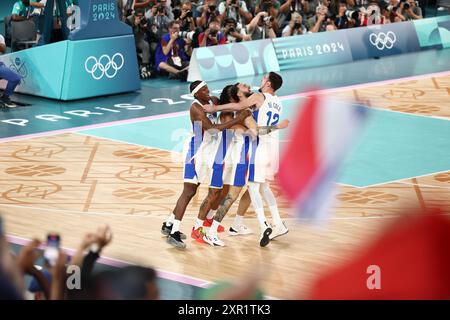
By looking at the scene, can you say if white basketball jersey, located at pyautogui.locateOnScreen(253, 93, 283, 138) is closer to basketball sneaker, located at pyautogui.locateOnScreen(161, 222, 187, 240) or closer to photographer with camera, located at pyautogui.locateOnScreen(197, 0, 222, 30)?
basketball sneaker, located at pyautogui.locateOnScreen(161, 222, 187, 240)

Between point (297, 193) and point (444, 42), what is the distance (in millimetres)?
22735

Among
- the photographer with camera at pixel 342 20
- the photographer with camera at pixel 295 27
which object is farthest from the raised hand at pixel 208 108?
the photographer with camera at pixel 342 20

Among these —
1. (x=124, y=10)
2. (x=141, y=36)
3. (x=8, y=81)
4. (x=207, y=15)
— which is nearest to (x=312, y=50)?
(x=207, y=15)

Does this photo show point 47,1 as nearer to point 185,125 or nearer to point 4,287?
point 185,125

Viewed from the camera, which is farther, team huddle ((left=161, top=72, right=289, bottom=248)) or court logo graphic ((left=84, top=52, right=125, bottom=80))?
court logo graphic ((left=84, top=52, right=125, bottom=80))

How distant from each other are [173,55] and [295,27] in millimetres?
4143

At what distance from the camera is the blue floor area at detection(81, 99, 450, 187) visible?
1302 cm

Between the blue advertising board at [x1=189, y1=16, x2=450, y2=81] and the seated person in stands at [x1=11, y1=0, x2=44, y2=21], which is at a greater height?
the seated person in stands at [x1=11, y1=0, x2=44, y2=21]

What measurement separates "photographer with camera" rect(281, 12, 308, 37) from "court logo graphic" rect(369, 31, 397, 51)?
1872 millimetres

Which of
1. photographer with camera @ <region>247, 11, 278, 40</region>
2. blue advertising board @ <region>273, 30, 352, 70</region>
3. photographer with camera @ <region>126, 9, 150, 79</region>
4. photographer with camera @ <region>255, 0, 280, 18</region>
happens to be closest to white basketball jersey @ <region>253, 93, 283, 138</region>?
photographer with camera @ <region>126, 9, 150, 79</region>

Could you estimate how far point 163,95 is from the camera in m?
18.9

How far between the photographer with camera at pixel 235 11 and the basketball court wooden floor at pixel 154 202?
270 inches

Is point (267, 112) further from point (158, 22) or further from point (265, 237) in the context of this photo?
point (158, 22)

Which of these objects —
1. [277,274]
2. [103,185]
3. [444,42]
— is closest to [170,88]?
[103,185]
